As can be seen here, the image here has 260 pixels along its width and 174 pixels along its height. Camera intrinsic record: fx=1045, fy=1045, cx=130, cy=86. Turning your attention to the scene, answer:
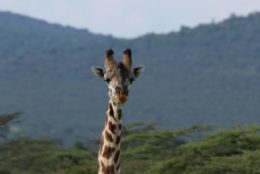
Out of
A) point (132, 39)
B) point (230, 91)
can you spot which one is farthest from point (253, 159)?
point (132, 39)

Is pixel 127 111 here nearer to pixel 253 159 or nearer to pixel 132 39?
pixel 132 39

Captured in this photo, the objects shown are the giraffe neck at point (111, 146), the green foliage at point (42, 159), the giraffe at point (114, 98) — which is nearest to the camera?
the giraffe at point (114, 98)

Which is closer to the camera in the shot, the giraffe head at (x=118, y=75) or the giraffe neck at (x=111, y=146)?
the giraffe head at (x=118, y=75)

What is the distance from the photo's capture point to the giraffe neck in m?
7.56

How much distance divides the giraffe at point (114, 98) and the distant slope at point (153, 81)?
67934mm

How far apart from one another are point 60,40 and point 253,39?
41303 mm

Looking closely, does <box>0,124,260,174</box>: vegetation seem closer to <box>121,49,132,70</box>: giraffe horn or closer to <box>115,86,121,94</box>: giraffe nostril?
<box>121,49,132,70</box>: giraffe horn

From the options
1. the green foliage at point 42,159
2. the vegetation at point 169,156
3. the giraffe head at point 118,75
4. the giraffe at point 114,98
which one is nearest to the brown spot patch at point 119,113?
the giraffe at point 114,98

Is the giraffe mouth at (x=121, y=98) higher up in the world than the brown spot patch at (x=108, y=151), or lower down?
higher up

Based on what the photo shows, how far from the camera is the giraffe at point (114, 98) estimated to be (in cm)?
713

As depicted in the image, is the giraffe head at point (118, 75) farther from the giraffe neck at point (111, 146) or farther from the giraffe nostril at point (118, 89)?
the giraffe neck at point (111, 146)

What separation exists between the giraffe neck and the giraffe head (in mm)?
309

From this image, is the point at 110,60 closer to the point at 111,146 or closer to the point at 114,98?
the point at 114,98

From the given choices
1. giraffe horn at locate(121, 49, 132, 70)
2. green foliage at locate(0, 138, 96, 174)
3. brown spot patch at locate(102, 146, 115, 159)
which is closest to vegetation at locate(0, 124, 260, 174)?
green foliage at locate(0, 138, 96, 174)
